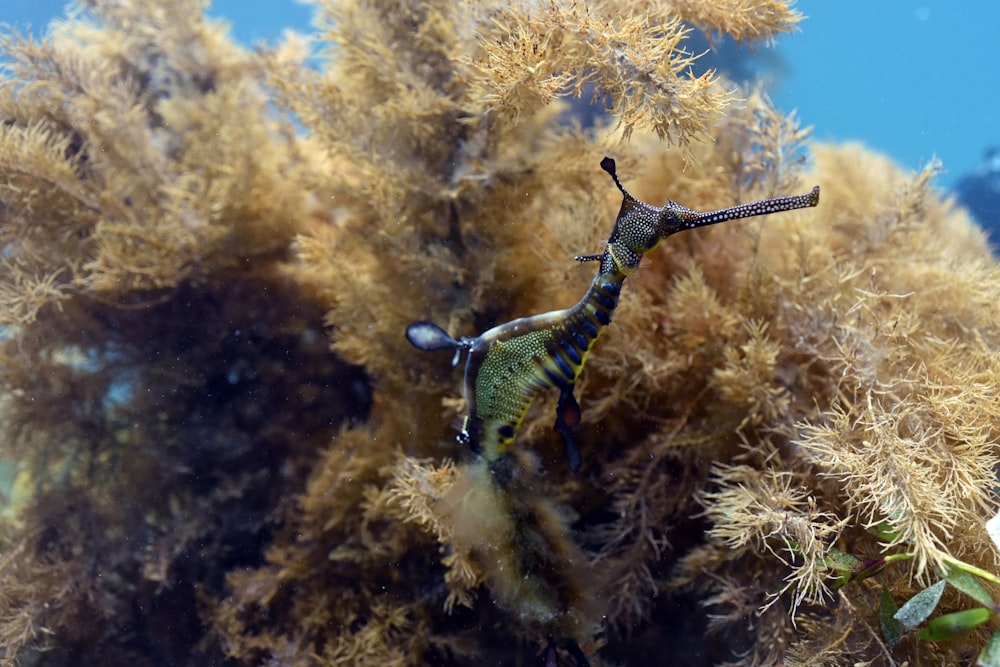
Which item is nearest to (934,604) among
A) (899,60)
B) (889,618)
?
(889,618)

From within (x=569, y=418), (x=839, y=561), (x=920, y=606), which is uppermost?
(x=569, y=418)

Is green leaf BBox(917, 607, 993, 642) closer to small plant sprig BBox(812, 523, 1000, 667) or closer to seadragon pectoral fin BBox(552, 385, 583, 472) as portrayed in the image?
small plant sprig BBox(812, 523, 1000, 667)

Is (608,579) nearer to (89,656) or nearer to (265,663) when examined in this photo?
(265,663)

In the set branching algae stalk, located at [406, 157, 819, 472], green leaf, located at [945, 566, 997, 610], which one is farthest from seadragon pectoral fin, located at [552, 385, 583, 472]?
green leaf, located at [945, 566, 997, 610]

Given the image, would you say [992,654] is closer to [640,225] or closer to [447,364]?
[640,225]

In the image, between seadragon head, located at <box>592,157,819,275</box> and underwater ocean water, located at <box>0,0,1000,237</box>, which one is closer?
seadragon head, located at <box>592,157,819,275</box>

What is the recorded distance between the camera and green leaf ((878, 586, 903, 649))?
1.87 meters

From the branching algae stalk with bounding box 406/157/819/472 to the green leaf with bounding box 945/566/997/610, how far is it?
113 centimetres

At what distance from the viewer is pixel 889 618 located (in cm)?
188

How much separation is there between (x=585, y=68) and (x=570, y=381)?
3.61ft

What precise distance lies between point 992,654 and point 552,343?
146 cm

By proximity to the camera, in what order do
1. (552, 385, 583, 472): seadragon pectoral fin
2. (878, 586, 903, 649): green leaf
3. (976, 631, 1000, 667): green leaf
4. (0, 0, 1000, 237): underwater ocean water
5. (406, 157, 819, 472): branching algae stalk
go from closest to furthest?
1. (976, 631, 1000, 667): green leaf
2. (406, 157, 819, 472): branching algae stalk
3. (878, 586, 903, 649): green leaf
4. (552, 385, 583, 472): seadragon pectoral fin
5. (0, 0, 1000, 237): underwater ocean water

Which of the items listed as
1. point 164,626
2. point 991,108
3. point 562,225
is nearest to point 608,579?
point 562,225

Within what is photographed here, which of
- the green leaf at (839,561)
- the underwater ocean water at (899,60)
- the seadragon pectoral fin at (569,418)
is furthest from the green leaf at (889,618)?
the underwater ocean water at (899,60)
